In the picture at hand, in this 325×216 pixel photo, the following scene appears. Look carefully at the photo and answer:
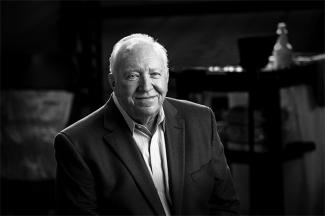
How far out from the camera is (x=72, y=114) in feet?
11.6

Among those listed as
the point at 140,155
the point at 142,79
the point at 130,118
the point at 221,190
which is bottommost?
the point at 221,190

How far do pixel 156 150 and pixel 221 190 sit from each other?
24cm

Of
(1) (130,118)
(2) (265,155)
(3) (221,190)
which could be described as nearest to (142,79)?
(1) (130,118)

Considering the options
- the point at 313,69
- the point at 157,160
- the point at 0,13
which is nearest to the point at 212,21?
the point at 313,69

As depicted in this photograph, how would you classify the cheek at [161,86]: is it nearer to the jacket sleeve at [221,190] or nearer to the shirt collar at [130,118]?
the shirt collar at [130,118]

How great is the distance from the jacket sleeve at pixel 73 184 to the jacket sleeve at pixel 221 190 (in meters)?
0.37

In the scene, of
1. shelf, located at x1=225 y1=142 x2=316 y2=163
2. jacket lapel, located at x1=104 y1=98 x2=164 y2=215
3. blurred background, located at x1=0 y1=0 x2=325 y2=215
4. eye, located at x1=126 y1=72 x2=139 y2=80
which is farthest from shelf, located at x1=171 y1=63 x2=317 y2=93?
eye, located at x1=126 y1=72 x2=139 y2=80

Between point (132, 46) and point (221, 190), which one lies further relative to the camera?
point (221, 190)

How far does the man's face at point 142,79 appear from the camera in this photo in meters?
1.34

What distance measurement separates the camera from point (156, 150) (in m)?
1.48

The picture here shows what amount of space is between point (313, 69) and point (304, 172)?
2.00 ft

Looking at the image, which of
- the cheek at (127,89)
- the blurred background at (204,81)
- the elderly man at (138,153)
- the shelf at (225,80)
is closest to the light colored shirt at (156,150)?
the elderly man at (138,153)

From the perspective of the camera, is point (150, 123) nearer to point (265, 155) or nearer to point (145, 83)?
point (145, 83)

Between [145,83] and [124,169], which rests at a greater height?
[145,83]
